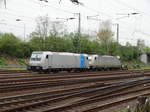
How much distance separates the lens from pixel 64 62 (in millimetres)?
34344

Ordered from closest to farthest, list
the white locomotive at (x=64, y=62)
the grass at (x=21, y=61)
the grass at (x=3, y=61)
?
the white locomotive at (x=64, y=62)
the grass at (x=3, y=61)
the grass at (x=21, y=61)

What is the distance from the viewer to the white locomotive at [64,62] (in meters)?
31.3

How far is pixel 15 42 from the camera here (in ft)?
169

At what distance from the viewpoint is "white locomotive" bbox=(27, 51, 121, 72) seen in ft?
103

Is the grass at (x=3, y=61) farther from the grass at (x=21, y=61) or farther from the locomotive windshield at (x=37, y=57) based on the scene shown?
the locomotive windshield at (x=37, y=57)

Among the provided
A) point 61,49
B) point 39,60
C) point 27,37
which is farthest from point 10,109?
point 27,37

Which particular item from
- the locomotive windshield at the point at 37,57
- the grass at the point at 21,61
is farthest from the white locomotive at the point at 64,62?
the grass at the point at 21,61

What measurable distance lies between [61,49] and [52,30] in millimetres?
6425

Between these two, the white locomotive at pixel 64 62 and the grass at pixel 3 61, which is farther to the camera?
the grass at pixel 3 61

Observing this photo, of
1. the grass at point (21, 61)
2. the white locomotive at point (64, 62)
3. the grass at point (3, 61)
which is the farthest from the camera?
the grass at point (21, 61)

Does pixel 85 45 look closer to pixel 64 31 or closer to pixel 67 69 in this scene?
pixel 64 31

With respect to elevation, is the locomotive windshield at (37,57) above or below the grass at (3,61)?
above

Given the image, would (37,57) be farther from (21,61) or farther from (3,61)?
(21,61)

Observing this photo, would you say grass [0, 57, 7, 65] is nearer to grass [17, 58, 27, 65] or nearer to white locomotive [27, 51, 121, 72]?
grass [17, 58, 27, 65]
